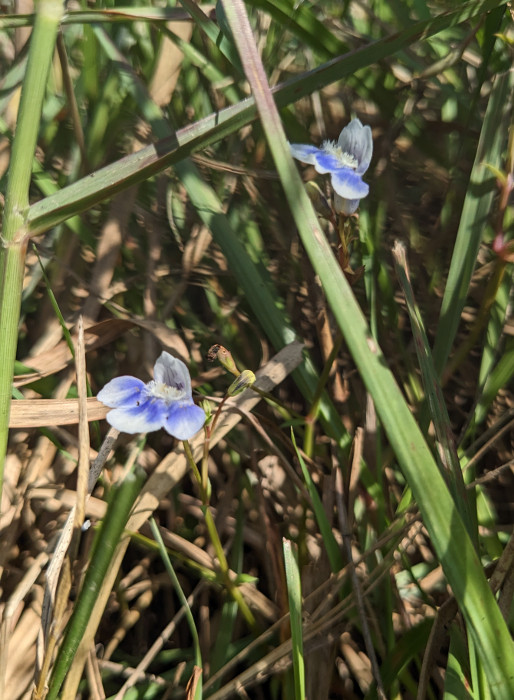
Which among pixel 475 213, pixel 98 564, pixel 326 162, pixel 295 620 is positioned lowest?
pixel 295 620

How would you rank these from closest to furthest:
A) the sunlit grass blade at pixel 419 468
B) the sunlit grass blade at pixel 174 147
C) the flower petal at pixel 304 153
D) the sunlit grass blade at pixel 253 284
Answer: the sunlit grass blade at pixel 419 468, the sunlit grass blade at pixel 174 147, the flower petal at pixel 304 153, the sunlit grass blade at pixel 253 284

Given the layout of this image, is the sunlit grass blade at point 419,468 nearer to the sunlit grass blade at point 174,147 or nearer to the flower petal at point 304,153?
the sunlit grass blade at point 174,147

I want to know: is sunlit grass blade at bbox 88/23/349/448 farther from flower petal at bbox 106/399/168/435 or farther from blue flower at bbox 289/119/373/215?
flower petal at bbox 106/399/168/435

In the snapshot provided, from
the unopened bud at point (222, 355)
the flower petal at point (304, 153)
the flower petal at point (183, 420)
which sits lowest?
the flower petal at point (183, 420)

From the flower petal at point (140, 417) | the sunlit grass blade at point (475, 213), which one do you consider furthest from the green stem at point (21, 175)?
the sunlit grass blade at point (475, 213)

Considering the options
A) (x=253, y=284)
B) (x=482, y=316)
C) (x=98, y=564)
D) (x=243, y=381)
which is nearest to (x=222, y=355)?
(x=243, y=381)

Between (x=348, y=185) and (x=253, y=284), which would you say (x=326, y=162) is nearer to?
(x=348, y=185)
